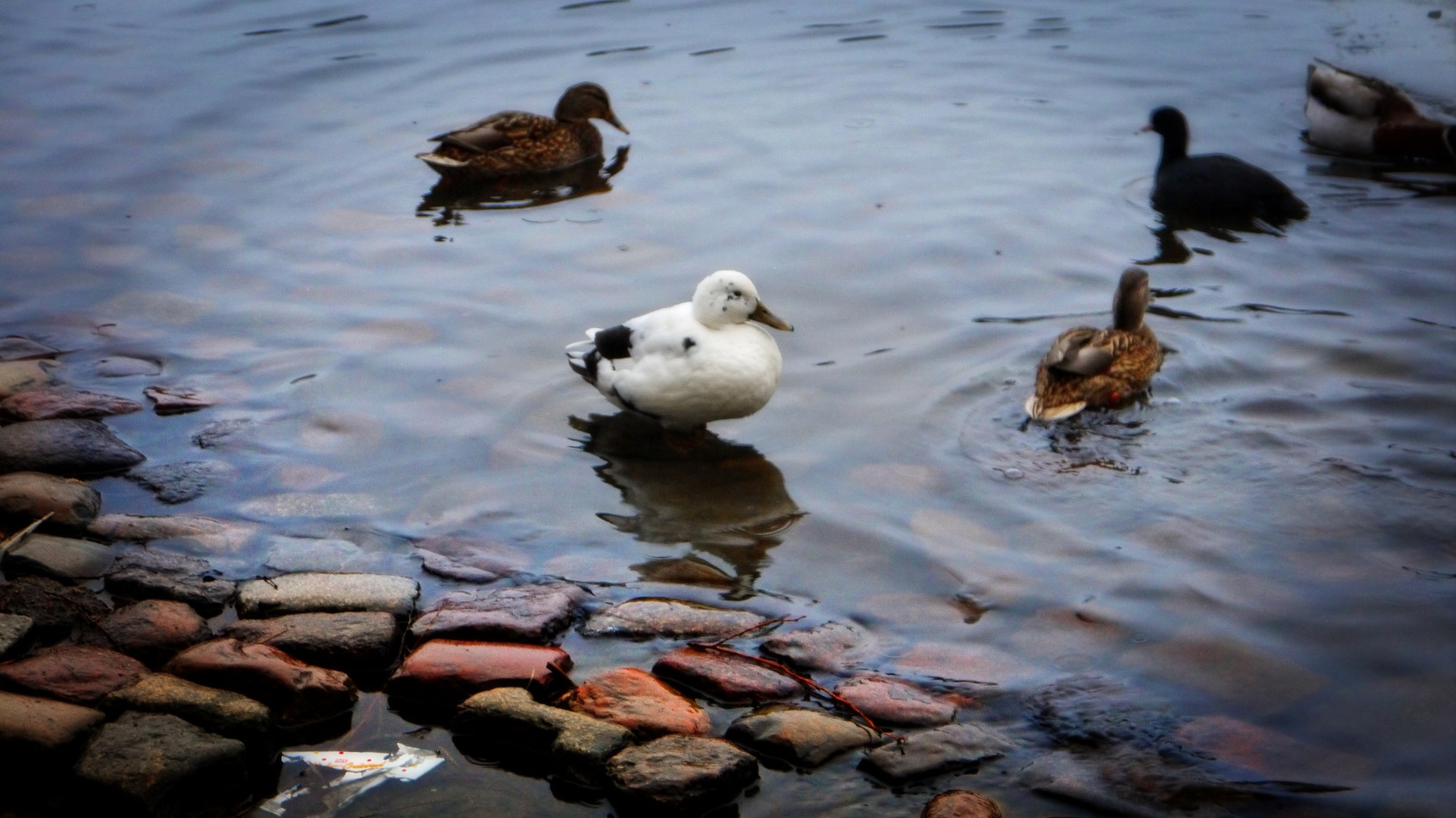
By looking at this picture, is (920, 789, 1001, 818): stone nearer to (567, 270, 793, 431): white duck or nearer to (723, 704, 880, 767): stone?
(723, 704, 880, 767): stone

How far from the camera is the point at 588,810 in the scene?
3.79 m

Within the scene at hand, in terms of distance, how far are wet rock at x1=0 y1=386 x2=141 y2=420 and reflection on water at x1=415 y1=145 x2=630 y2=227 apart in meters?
3.37

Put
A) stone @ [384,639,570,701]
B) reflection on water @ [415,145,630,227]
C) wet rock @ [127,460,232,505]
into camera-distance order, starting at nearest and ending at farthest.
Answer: stone @ [384,639,570,701], wet rock @ [127,460,232,505], reflection on water @ [415,145,630,227]

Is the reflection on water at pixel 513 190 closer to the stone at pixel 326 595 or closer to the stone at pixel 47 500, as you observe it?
the stone at pixel 47 500

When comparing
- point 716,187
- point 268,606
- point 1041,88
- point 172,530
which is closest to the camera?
point 268,606

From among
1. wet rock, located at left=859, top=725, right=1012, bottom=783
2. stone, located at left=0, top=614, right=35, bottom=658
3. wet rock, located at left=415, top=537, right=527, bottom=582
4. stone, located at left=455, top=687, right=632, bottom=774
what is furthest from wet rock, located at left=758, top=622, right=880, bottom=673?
stone, located at left=0, top=614, right=35, bottom=658

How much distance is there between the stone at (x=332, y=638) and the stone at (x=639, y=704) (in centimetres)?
71

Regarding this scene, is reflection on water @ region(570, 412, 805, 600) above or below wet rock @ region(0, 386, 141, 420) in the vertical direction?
below

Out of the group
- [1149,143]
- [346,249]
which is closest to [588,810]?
[346,249]

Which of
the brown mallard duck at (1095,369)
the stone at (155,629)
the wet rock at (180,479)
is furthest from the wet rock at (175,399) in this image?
the brown mallard duck at (1095,369)

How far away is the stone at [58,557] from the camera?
189 inches

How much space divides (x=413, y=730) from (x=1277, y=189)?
7215 mm

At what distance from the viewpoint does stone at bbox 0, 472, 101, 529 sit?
519 centimetres

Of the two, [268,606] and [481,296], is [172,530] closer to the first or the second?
[268,606]
